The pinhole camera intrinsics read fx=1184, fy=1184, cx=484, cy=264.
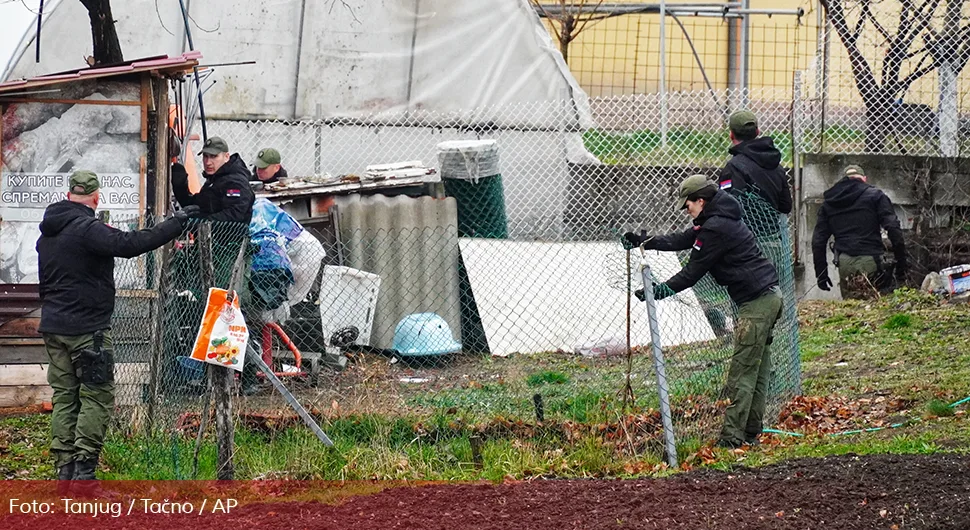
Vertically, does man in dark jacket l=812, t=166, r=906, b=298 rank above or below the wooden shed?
below

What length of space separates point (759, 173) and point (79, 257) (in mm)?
5097

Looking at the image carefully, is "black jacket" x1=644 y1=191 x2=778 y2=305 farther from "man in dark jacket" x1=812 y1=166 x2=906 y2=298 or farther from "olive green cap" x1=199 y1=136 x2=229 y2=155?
"man in dark jacket" x1=812 y1=166 x2=906 y2=298

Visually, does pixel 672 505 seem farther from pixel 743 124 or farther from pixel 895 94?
pixel 895 94

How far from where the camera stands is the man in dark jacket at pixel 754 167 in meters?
9.12

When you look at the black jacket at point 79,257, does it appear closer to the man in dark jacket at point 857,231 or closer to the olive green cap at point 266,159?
the olive green cap at point 266,159

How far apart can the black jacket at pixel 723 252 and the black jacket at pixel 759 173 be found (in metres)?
1.53

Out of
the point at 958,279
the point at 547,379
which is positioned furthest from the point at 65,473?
the point at 958,279

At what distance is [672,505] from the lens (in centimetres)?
583

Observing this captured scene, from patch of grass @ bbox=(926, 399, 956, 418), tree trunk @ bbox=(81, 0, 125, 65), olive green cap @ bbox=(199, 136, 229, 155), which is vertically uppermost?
tree trunk @ bbox=(81, 0, 125, 65)

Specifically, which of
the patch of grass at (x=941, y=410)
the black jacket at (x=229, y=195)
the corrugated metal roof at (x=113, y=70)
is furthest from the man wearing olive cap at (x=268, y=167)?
the patch of grass at (x=941, y=410)

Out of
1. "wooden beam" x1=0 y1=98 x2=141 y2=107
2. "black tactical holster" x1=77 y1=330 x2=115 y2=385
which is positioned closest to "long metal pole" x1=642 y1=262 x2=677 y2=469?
"black tactical holster" x1=77 y1=330 x2=115 y2=385

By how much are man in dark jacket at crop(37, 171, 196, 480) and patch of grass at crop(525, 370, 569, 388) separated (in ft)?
11.8

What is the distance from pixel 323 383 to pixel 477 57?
21.8ft

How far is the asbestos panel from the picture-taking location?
1106 centimetres
